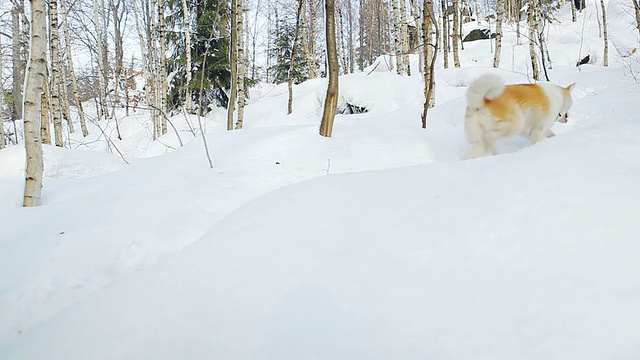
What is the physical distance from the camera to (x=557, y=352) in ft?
3.56

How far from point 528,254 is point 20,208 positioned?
3754 millimetres

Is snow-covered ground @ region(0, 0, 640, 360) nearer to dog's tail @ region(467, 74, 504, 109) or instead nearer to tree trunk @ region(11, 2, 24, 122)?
dog's tail @ region(467, 74, 504, 109)

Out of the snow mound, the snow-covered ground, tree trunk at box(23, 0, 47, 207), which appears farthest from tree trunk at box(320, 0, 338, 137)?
tree trunk at box(23, 0, 47, 207)

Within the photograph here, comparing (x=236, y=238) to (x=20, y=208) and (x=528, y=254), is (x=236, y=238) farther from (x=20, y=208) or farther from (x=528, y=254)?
(x=20, y=208)

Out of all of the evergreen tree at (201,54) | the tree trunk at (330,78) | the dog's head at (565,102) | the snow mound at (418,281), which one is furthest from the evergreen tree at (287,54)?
the snow mound at (418,281)

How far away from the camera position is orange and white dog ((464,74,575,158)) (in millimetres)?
3219

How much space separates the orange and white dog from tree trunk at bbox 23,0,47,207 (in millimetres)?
4007

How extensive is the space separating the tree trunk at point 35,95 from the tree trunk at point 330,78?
2854 millimetres

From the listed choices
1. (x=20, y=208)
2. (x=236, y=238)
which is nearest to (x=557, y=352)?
(x=236, y=238)

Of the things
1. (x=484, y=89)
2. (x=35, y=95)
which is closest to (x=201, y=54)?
(x=35, y=95)

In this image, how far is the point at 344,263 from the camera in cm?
169

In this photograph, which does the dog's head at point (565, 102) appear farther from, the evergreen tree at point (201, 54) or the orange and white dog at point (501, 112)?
the evergreen tree at point (201, 54)

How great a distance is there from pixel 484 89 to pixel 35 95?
13.6ft

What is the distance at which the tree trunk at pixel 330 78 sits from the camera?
4242 millimetres
